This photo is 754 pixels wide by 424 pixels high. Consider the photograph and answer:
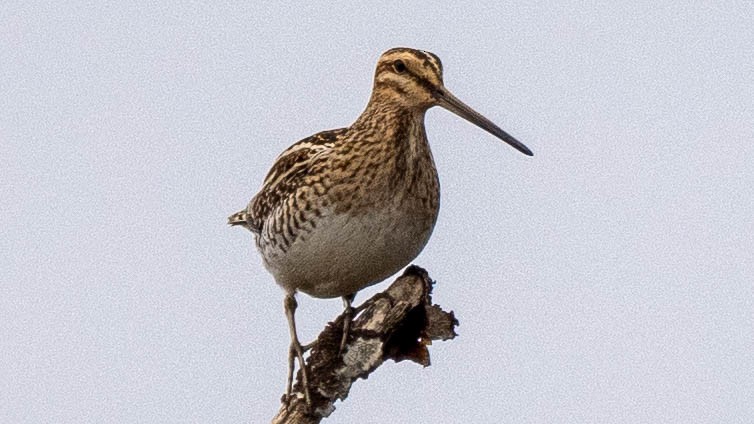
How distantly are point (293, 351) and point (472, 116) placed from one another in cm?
226

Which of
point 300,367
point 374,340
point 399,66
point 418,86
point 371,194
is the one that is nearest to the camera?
point 374,340

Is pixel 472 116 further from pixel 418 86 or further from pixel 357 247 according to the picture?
pixel 357 247

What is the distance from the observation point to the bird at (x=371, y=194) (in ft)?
37.9

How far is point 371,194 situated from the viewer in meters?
11.6

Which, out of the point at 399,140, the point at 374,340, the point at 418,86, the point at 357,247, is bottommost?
the point at 374,340

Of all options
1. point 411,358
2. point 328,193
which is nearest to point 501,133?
point 328,193

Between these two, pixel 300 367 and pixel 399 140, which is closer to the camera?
pixel 300 367

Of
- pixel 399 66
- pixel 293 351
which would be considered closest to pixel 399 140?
pixel 399 66

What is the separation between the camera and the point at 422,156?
38.9 feet

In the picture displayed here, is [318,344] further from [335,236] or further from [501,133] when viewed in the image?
[501,133]

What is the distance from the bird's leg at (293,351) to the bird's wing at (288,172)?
0.77 meters

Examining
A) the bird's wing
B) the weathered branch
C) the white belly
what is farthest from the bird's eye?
the weathered branch

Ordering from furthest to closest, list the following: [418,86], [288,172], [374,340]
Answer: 1. [288,172]
2. [418,86]
3. [374,340]

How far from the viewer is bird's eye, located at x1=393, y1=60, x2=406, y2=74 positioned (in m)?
11.9
